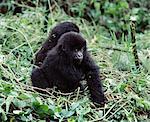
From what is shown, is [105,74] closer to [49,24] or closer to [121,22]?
[49,24]

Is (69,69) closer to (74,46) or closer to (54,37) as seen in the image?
(74,46)

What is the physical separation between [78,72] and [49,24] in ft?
8.62

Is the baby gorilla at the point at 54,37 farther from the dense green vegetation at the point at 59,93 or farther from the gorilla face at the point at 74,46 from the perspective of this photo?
the gorilla face at the point at 74,46

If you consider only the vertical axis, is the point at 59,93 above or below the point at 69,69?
below

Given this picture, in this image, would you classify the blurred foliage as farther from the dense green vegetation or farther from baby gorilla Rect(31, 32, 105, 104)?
baby gorilla Rect(31, 32, 105, 104)

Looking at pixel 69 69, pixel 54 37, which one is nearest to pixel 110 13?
pixel 54 37

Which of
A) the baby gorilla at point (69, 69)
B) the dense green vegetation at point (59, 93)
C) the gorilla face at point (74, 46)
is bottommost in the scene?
the dense green vegetation at point (59, 93)

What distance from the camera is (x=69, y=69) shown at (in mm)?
4922

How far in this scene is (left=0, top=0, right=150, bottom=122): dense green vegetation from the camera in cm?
452

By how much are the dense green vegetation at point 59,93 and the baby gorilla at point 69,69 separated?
10 cm

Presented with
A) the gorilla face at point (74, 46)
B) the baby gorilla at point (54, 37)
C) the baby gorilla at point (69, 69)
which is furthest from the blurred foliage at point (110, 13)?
the gorilla face at point (74, 46)

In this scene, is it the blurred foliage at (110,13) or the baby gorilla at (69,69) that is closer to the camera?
the baby gorilla at (69,69)

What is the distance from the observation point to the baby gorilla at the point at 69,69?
486 cm

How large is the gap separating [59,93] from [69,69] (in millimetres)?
245
